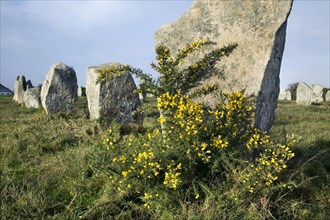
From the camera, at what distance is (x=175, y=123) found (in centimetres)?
471

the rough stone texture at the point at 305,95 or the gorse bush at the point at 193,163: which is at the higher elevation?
the rough stone texture at the point at 305,95

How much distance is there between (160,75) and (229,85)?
3.67 ft

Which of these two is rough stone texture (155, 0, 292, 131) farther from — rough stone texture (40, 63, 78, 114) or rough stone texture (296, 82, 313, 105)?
rough stone texture (296, 82, 313, 105)

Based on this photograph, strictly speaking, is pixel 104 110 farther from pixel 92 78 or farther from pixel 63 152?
pixel 63 152

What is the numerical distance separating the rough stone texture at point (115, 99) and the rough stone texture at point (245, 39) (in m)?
5.36

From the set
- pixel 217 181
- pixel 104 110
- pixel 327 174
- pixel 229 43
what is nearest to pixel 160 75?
pixel 229 43

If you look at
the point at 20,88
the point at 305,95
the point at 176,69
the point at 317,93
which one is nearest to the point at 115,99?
the point at 176,69

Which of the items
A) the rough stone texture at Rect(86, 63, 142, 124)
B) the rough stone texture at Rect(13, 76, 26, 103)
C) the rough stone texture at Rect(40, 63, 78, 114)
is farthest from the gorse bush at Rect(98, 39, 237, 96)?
the rough stone texture at Rect(13, 76, 26, 103)

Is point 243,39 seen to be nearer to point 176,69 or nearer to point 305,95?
point 176,69

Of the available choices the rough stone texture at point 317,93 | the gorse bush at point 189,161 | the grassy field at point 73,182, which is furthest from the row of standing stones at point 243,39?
the rough stone texture at point 317,93

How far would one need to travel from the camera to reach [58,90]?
54.7ft

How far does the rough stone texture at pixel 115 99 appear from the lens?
11.4m

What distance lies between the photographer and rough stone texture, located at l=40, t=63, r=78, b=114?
53.5ft

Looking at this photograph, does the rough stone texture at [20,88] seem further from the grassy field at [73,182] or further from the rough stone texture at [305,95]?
the rough stone texture at [305,95]
